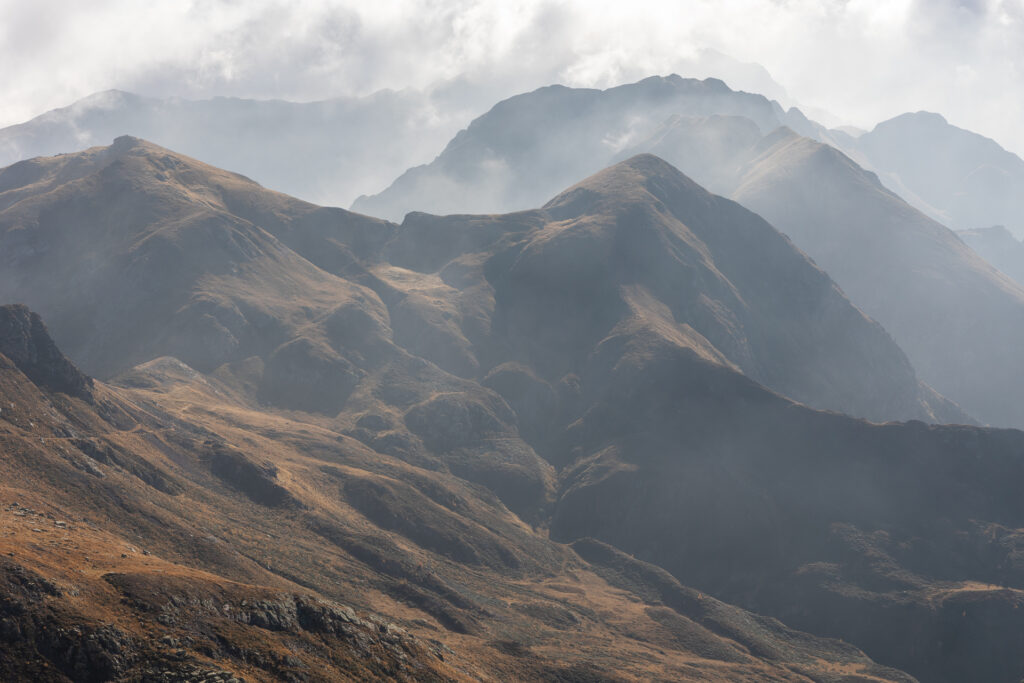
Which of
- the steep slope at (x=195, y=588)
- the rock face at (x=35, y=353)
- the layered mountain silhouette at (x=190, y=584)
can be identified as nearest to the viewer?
the steep slope at (x=195, y=588)

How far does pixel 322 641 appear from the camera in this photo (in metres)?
98.8

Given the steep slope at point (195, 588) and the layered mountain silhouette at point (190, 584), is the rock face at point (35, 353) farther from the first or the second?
the steep slope at point (195, 588)

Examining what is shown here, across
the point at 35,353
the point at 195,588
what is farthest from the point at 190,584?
the point at 35,353

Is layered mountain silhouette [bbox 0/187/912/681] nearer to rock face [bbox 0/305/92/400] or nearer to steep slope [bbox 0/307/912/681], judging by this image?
steep slope [bbox 0/307/912/681]

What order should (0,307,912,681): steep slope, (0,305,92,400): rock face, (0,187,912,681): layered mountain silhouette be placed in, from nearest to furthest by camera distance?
(0,307,912,681): steep slope
(0,187,912,681): layered mountain silhouette
(0,305,92,400): rock face

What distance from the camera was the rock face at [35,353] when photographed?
167375 mm

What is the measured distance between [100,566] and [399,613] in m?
78.2

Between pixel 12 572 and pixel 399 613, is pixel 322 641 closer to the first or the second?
pixel 12 572

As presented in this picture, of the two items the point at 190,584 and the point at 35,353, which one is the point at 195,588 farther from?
the point at 35,353

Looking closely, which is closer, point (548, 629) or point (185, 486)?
point (185, 486)

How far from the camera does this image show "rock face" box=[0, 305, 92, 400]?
167375mm

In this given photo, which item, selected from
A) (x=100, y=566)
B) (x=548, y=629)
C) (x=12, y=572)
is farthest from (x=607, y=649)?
(x=12, y=572)

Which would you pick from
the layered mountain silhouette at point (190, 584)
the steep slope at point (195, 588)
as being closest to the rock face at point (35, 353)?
the layered mountain silhouette at point (190, 584)

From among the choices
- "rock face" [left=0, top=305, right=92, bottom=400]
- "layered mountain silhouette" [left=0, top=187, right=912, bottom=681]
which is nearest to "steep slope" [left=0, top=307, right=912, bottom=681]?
"layered mountain silhouette" [left=0, top=187, right=912, bottom=681]
